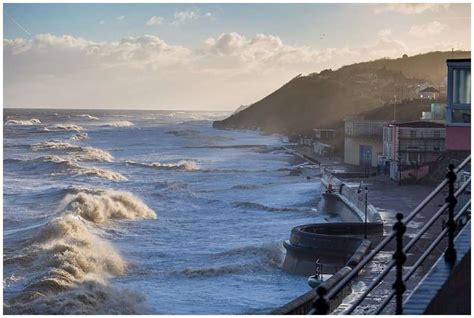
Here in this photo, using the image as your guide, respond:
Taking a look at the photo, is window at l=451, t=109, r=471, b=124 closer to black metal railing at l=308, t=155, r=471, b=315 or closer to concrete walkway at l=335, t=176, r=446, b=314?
black metal railing at l=308, t=155, r=471, b=315

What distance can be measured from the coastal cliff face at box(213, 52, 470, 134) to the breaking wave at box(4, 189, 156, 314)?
76.0m

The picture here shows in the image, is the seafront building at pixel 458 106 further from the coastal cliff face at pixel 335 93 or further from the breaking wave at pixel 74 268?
the coastal cliff face at pixel 335 93

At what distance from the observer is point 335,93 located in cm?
11800

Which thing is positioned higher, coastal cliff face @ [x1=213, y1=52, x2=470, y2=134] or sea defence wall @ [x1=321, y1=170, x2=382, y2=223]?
coastal cliff face @ [x1=213, y1=52, x2=470, y2=134]

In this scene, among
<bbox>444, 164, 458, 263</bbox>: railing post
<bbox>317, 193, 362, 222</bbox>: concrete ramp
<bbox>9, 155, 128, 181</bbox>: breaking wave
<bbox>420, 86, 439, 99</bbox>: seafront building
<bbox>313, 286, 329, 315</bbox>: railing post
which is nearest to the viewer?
<bbox>313, 286, 329, 315</bbox>: railing post

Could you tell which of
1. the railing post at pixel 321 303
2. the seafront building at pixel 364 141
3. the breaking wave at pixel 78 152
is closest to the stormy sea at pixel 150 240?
the seafront building at pixel 364 141

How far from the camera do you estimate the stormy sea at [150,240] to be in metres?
13.7

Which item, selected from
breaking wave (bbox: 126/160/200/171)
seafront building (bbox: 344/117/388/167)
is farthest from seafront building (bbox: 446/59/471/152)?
breaking wave (bbox: 126/160/200/171)

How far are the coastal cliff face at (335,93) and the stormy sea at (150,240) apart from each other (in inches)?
2478

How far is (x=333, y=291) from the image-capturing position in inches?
102

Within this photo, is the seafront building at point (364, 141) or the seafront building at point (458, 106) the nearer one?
the seafront building at point (458, 106)

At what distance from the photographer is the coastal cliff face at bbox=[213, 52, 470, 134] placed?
351 ft

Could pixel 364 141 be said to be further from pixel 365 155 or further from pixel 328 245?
pixel 328 245

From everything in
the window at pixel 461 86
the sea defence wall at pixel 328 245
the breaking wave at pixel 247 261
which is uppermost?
the window at pixel 461 86
